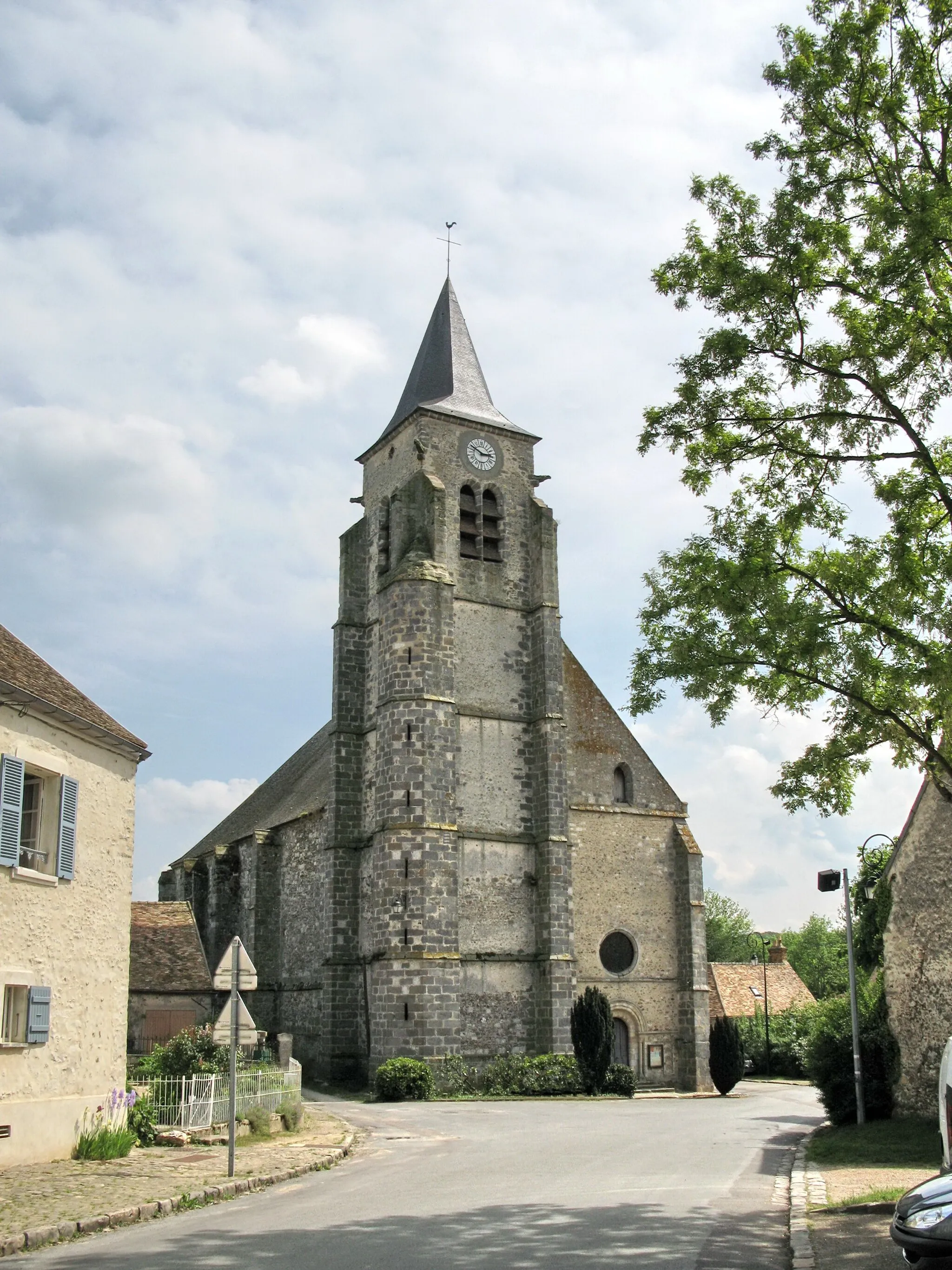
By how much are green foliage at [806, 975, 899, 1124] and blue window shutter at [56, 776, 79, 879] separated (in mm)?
11470

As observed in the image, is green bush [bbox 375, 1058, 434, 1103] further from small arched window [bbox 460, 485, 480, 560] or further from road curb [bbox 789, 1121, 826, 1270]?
small arched window [bbox 460, 485, 480, 560]

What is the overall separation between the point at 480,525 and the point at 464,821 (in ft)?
26.3

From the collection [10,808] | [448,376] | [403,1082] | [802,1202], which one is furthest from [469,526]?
[802,1202]

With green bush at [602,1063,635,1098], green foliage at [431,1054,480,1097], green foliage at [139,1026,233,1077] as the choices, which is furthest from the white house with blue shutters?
green bush at [602,1063,635,1098]

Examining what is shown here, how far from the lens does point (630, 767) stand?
33.6 metres

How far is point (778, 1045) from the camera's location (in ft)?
137

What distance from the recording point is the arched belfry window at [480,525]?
31922 mm

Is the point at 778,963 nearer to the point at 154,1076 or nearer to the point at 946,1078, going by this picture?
the point at 154,1076

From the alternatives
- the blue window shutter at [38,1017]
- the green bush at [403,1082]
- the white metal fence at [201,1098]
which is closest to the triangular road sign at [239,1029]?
the blue window shutter at [38,1017]

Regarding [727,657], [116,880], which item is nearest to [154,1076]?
[116,880]

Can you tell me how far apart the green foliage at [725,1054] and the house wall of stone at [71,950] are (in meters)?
18.3

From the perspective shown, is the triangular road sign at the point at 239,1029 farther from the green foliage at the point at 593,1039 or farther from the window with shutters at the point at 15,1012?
the green foliage at the point at 593,1039

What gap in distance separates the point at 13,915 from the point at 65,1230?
457 cm

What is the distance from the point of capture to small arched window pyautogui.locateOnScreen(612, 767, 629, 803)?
108ft
